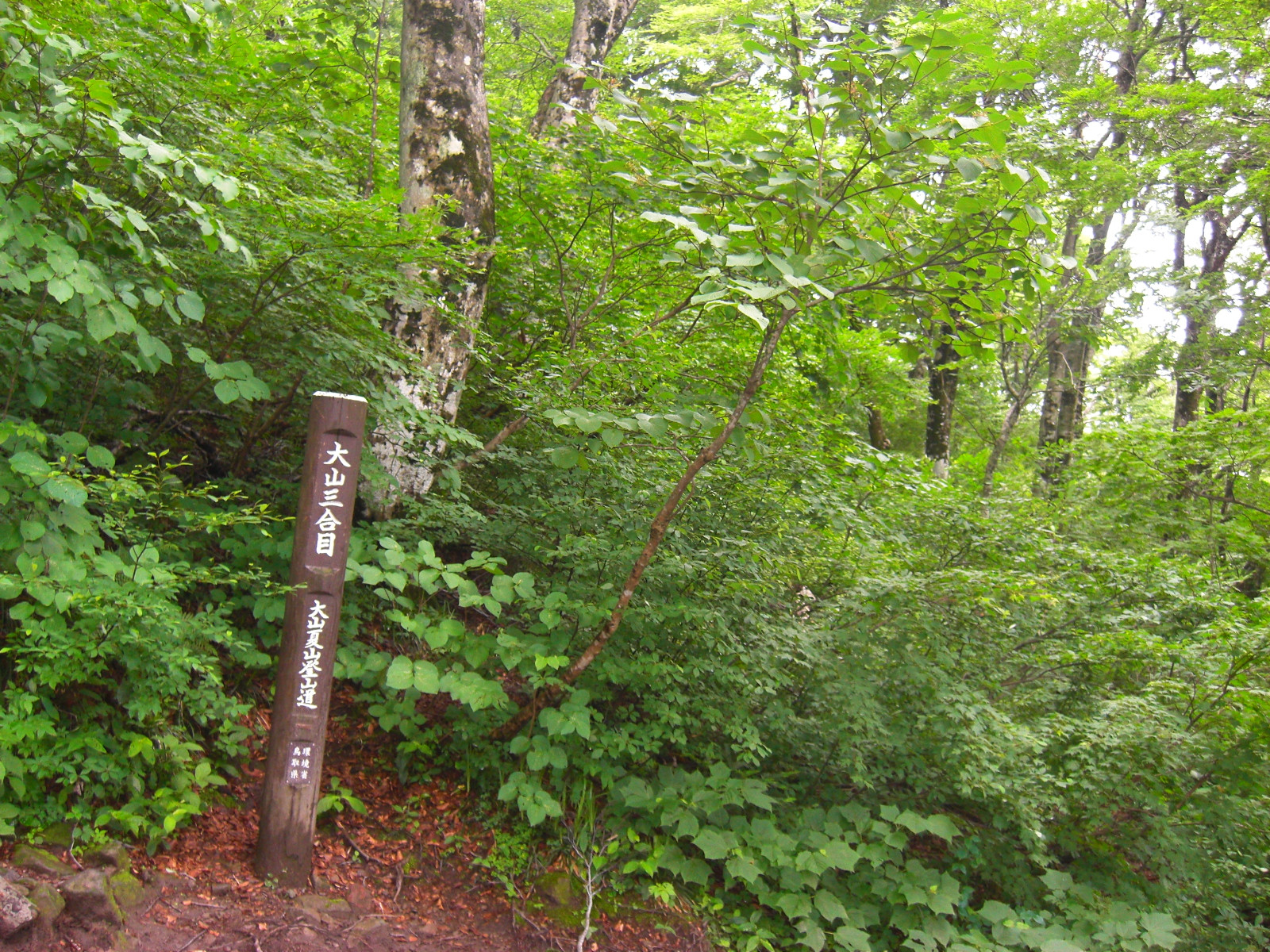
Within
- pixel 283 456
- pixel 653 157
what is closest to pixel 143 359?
pixel 283 456

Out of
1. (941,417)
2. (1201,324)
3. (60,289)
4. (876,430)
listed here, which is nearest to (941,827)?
(60,289)

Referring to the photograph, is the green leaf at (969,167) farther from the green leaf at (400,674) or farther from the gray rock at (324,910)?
the gray rock at (324,910)

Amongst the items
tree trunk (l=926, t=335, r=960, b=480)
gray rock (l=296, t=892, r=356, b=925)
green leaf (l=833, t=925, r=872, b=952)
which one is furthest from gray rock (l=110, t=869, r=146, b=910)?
tree trunk (l=926, t=335, r=960, b=480)

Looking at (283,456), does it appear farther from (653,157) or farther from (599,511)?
(653,157)

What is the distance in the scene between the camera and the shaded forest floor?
9.67ft

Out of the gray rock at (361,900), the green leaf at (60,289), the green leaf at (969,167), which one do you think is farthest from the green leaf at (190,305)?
the green leaf at (969,167)

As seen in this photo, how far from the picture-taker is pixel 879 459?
4.45 meters

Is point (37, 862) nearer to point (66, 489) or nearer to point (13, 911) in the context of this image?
point (13, 911)

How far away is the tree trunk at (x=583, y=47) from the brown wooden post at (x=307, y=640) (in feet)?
16.8

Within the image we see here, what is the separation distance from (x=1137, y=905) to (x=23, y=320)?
19.9 feet

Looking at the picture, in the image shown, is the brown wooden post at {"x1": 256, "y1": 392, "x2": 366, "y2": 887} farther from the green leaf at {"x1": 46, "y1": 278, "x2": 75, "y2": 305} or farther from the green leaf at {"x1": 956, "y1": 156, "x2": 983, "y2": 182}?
the green leaf at {"x1": 956, "y1": 156, "x2": 983, "y2": 182}

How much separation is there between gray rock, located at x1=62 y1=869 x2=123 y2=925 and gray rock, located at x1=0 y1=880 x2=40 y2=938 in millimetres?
136

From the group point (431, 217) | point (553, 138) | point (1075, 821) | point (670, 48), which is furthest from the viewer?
point (670, 48)

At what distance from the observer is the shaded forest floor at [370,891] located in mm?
2947
